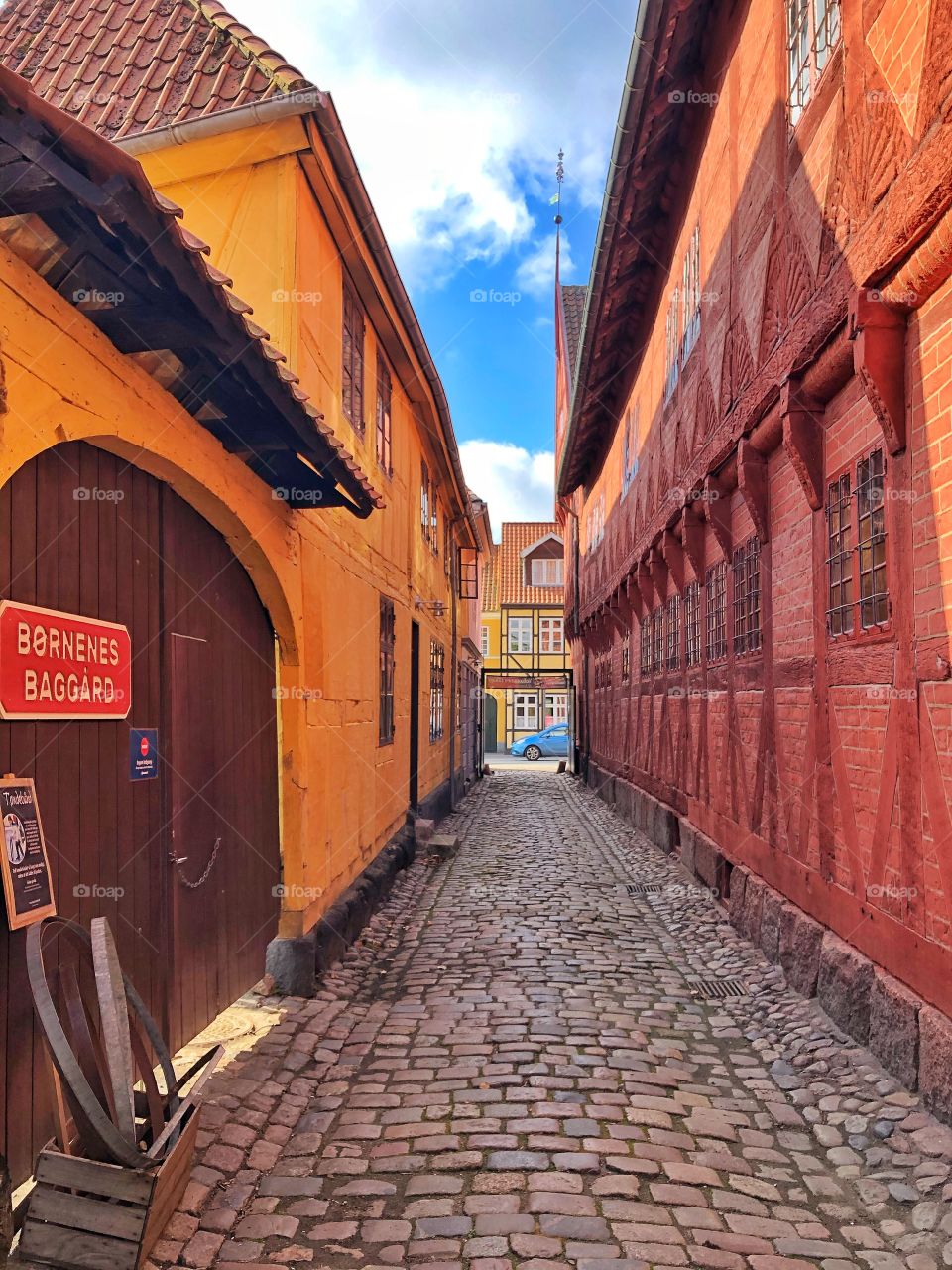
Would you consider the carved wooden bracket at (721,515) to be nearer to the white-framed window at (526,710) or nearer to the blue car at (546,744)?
the blue car at (546,744)

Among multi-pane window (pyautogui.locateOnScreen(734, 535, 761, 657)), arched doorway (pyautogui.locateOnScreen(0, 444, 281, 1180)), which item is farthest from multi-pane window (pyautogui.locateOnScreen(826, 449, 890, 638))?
arched doorway (pyautogui.locateOnScreen(0, 444, 281, 1180))

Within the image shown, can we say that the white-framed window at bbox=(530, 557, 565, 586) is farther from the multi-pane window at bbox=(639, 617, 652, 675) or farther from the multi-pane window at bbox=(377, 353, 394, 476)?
the multi-pane window at bbox=(377, 353, 394, 476)

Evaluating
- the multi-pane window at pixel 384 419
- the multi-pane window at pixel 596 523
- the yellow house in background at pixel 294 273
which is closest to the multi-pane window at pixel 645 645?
the multi-pane window at pixel 596 523

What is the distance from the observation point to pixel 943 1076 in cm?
336

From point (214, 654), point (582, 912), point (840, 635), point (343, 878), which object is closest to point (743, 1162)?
point (840, 635)

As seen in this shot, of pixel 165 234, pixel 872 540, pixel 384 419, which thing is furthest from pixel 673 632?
pixel 165 234

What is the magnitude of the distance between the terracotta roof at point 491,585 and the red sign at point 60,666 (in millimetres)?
32851

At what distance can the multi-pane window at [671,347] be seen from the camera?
935 centimetres

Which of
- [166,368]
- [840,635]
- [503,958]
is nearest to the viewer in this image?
[166,368]

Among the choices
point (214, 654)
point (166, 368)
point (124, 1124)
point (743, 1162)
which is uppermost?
point (166, 368)

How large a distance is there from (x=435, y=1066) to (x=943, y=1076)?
2.14 metres

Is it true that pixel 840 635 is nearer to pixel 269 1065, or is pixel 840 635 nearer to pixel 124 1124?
pixel 269 1065

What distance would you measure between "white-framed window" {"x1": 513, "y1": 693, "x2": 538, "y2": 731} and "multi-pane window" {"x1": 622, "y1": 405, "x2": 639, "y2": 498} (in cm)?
2287

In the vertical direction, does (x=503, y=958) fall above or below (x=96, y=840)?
below
